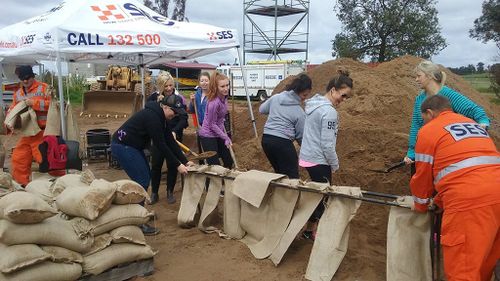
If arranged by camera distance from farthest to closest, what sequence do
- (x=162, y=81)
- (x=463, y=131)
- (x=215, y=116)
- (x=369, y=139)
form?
(x=369, y=139) < (x=162, y=81) < (x=215, y=116) < (x=463, y=131)

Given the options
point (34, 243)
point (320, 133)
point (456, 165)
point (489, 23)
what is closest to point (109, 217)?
point (34, 243)

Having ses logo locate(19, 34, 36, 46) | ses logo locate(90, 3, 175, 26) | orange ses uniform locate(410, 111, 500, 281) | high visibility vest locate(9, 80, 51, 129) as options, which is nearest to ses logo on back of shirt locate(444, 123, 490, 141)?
orange ses uniform locate(410, 111, 500, 281)

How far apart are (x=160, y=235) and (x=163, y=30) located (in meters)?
3.55

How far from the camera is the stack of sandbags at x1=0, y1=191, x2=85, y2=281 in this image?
304 cm

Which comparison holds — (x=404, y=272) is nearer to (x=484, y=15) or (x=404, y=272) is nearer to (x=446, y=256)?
(x=446, y=256)

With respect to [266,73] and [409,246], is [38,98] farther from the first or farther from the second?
[266,73]

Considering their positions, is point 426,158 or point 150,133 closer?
point 426,158

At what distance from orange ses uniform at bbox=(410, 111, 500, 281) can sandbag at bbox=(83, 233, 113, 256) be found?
2307 millimetres

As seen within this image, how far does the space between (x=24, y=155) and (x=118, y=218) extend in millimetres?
2916

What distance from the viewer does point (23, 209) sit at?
9.96 ft

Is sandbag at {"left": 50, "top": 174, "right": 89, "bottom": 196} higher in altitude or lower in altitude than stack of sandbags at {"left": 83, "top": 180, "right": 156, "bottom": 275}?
higher

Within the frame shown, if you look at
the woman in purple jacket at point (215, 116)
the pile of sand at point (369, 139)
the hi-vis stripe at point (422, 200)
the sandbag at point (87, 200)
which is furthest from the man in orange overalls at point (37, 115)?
the hi-vis stripe at point (422, 200)

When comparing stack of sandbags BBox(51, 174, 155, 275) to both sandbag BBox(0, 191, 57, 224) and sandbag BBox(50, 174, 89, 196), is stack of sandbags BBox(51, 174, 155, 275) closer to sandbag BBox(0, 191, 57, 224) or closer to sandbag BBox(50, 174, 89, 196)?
sandbag BBox(50, 174, 89, 196)

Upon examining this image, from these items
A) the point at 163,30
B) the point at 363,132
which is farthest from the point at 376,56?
the point at 163,30
